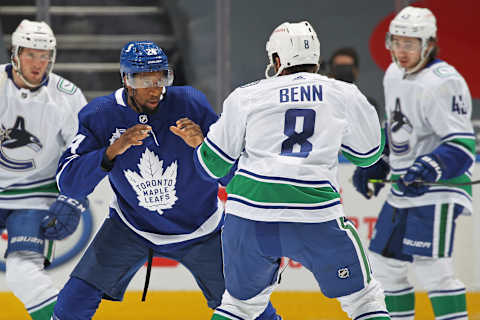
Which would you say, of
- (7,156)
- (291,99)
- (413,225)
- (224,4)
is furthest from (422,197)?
(224,4)

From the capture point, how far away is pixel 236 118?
2641 mm

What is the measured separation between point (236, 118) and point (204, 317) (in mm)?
1912

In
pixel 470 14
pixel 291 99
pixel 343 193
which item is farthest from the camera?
pixel 470 14

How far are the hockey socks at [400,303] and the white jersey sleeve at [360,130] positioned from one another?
112 cm

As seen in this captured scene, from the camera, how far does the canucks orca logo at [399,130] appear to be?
371cm

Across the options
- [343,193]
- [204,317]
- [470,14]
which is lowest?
[204,317]

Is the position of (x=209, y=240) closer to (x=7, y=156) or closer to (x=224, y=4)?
(x=7, y=156)

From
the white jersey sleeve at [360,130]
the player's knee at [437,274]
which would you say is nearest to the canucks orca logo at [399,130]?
the player's knee at [437,274]

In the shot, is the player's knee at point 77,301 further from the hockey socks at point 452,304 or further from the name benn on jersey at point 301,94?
the hockey socks at point 452,304

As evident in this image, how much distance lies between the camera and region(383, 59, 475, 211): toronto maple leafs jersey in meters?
3.56

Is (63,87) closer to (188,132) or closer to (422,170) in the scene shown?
(188,132)

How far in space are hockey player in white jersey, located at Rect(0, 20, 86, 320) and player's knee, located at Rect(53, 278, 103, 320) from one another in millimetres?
624

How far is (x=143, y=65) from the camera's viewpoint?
287 centimetres

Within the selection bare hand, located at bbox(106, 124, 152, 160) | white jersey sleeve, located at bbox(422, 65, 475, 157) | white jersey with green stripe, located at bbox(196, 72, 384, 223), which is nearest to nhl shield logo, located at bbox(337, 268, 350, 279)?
white jersey with green stripe, located at bbox(196, 72, 384, 223)
